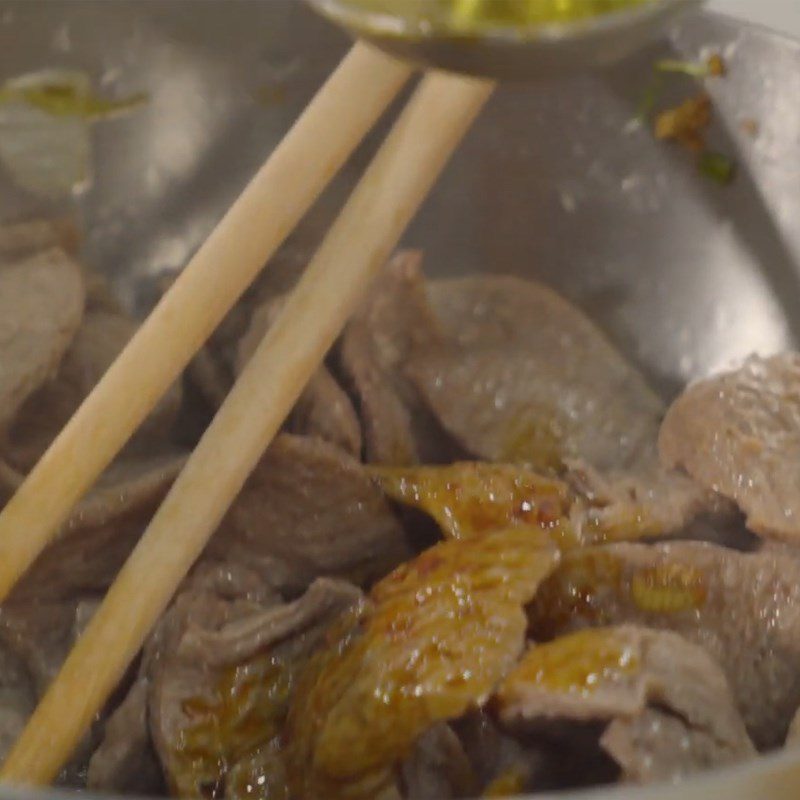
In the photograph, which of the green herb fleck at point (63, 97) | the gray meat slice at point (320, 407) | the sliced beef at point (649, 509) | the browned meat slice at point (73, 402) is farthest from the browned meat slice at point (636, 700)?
the green herb fleck at point (63, 97)

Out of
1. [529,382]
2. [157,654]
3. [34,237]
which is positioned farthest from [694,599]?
[34,237]

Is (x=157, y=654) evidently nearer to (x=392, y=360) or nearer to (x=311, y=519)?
(x=311, y=519)

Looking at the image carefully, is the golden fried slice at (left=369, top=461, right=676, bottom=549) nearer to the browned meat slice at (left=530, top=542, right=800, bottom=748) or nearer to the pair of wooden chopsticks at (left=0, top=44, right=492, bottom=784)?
the browned meat slice at (left=530, top=542, right=800, bottom=748)

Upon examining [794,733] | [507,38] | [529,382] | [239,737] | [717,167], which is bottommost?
[239,737]

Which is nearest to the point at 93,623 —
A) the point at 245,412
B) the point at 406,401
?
the point at 245,412

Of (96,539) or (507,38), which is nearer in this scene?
(507,38)

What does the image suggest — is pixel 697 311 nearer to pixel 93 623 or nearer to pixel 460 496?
pixel 460 496

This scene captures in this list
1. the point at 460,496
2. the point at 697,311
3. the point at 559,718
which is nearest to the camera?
the point at 559,718

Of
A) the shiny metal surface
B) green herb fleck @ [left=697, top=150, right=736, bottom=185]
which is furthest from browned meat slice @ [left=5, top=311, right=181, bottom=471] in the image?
green herb fleck @ [left=697, top=150, right=736, bottom=185]
